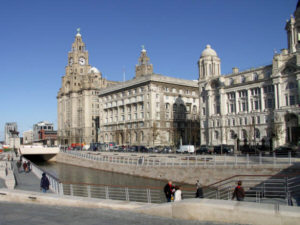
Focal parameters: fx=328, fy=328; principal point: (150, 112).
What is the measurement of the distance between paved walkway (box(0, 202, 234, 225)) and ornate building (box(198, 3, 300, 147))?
5183cm

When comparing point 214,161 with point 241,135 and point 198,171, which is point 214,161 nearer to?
point 198,171

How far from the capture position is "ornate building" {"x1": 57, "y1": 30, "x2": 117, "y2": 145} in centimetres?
13950

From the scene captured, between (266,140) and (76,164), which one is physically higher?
(266,140)

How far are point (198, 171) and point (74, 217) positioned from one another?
28465mm

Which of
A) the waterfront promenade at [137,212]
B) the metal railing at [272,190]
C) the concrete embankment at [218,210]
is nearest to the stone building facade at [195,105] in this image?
the metal railing at [272,190]

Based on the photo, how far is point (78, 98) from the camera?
145 metres

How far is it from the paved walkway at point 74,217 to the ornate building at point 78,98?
404 feet

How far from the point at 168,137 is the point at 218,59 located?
26999 millimetres

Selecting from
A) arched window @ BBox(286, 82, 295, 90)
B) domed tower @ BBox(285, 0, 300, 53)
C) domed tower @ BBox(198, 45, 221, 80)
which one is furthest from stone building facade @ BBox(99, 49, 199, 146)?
domed tower @ BBox(285, 0, 300, 53)

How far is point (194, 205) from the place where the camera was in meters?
11.7

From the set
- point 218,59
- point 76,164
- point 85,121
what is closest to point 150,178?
point 76,164

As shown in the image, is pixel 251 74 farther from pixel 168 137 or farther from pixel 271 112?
pixel 168 137

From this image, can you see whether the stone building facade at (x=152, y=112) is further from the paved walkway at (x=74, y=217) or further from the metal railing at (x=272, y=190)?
the paved walkway at (x=74, y=217)

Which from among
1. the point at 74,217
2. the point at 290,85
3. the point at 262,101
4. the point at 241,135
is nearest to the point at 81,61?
the point at 241,135
